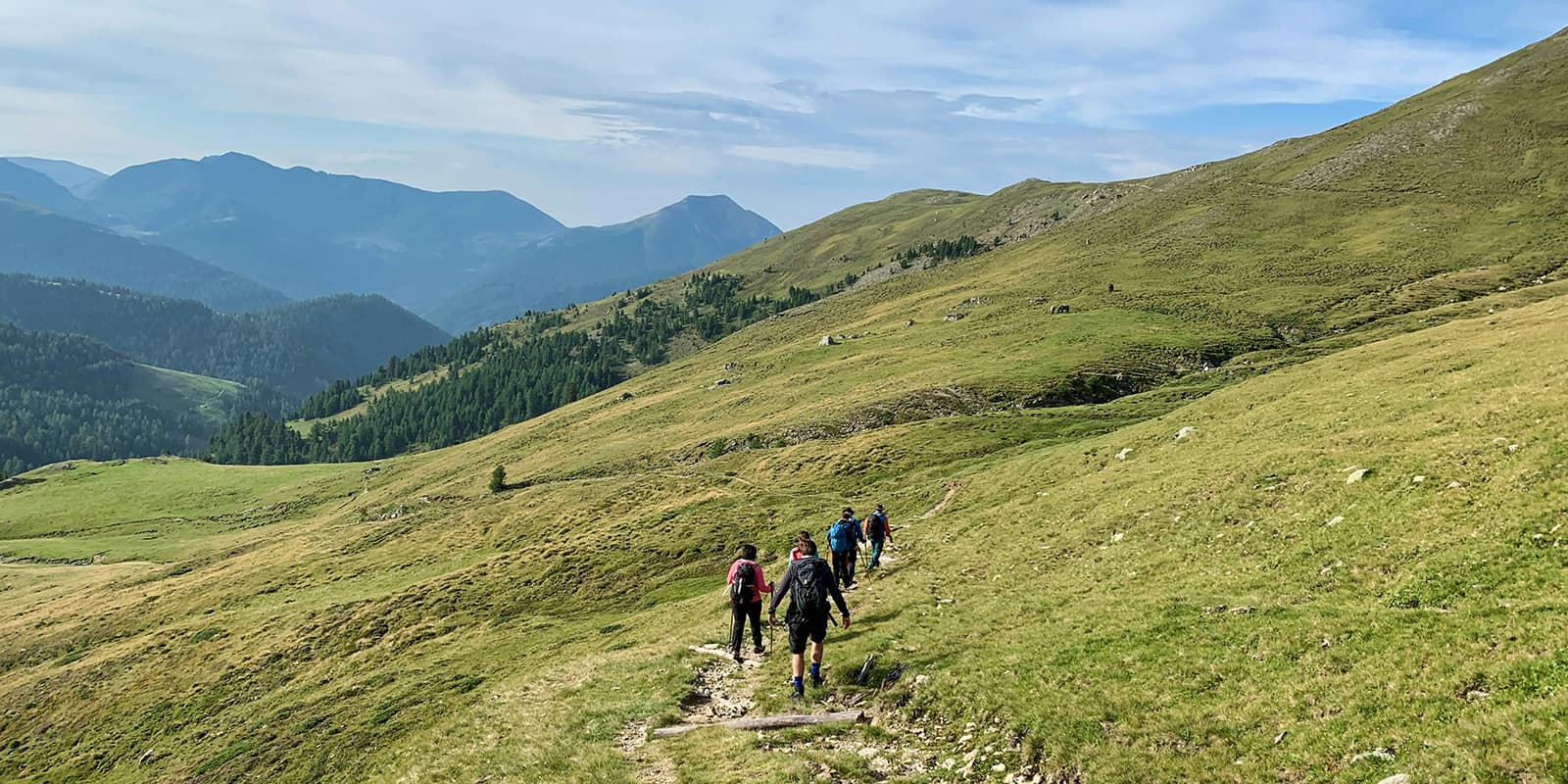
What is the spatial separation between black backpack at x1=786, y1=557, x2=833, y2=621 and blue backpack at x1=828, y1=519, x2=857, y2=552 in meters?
9.22

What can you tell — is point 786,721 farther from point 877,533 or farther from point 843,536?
point 877,533

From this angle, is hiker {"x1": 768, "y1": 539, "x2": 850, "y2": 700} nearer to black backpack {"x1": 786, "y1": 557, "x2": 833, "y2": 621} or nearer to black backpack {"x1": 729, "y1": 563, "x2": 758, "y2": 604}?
black backpack {"x1": 786, "y1": 557, "x2": 833, "y2": 621}

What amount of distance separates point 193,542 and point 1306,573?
127 meters

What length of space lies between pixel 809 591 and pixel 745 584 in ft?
11.9

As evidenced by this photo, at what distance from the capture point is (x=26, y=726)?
44719mm

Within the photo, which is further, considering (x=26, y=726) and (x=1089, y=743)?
(x=26, y=726)

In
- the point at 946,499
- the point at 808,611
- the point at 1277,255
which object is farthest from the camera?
the point at 1277,255

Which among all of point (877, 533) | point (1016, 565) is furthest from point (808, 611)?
point (877, 533)

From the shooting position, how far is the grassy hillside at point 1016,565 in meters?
14.1

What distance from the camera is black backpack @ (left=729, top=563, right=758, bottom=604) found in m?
22.1

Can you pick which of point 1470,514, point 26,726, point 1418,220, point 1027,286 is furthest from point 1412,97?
point 26,726

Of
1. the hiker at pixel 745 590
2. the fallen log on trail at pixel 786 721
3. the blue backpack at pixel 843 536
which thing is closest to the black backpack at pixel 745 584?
the hiker at pixel 745 590

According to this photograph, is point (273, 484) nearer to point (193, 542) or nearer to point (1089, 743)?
point (193, 542)

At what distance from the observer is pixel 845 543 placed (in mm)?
28734
